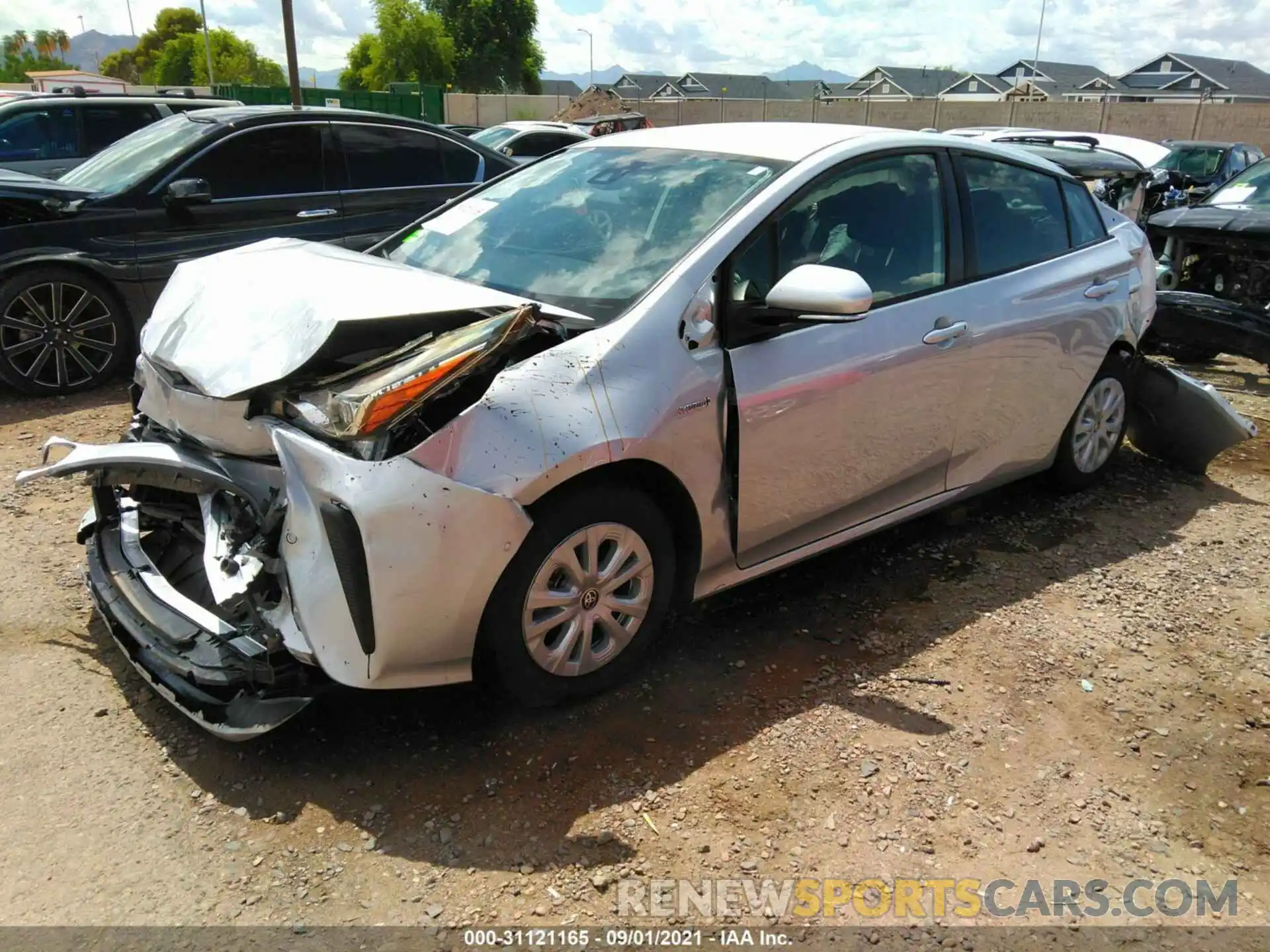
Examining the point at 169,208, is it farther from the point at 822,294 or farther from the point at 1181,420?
the point at 1181,420

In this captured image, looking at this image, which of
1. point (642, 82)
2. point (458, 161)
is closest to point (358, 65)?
point (642, 82)

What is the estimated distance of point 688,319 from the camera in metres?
3.03

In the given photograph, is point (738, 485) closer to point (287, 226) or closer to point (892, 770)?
point (892, 770)

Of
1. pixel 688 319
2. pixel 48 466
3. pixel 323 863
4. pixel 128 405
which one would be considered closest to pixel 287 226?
pixel 128 405

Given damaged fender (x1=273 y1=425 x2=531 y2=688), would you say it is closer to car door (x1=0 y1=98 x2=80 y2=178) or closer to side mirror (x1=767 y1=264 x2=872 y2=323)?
side mirror (x1=767 y1=264 x2=872 y2=323)

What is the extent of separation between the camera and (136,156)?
21.8ft

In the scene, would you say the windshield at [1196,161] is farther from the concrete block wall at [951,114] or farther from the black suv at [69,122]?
the black suv at [69,122]

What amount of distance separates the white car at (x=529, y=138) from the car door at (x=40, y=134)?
6.68m

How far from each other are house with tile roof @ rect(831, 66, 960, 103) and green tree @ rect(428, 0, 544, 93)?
2563 centimetres


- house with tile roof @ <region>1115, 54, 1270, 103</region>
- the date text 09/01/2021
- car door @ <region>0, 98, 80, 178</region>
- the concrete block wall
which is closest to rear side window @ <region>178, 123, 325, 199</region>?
car door @ <region>0, 98, 80, 178</region>

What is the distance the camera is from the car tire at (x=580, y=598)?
107 inches

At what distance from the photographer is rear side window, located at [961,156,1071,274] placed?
13.0 ft

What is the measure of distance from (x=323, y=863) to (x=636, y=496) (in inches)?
50.7

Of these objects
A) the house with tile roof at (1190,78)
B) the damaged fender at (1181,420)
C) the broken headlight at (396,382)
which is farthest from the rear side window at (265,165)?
the house with tile roof at (1190,78)
